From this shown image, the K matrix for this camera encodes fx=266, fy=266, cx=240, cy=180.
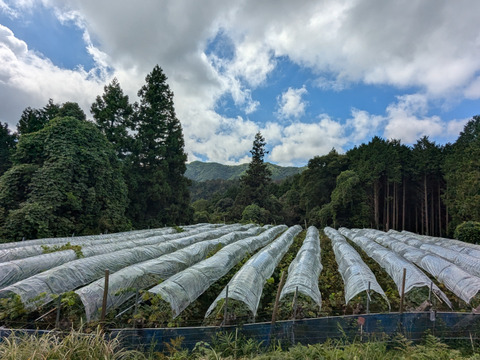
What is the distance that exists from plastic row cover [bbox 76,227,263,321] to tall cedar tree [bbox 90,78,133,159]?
1624 cm

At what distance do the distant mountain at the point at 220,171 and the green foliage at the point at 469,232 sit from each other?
116791 mm

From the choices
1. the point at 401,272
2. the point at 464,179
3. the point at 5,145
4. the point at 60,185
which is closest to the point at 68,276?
the point at 401,272

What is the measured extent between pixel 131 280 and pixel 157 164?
19198 mm

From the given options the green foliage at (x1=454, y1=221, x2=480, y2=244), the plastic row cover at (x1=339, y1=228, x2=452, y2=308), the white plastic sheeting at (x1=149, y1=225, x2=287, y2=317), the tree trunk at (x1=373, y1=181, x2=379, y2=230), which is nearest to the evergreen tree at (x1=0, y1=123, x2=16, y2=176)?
the white plastic sheeting at (x1=149, y1=225, x2=287, y2=317)

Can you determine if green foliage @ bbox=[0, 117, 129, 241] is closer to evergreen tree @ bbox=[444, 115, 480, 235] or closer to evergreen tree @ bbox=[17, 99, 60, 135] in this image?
evergreen tree @ bbox=[17, 99, 60, 135]

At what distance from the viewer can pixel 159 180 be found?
23312 millimetres

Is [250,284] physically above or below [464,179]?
below

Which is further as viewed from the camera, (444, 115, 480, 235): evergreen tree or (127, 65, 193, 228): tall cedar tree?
(127, 65, 193, 228): tall cedar tree

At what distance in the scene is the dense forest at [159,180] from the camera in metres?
14.5

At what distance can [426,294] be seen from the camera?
20.8 feet

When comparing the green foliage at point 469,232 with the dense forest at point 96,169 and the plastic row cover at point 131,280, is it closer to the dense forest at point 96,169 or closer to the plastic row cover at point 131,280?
the plastic row cover at point 131,280

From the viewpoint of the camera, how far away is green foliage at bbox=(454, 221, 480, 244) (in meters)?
16.6

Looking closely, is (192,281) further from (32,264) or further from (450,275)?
(450,275)

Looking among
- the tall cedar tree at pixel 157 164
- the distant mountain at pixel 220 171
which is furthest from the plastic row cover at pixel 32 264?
the distant mountain at pixel 220 171
